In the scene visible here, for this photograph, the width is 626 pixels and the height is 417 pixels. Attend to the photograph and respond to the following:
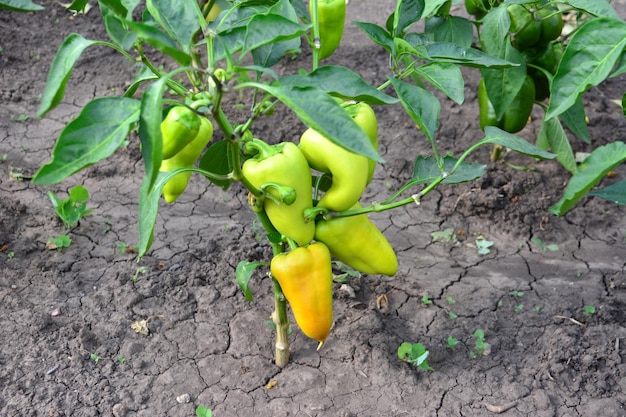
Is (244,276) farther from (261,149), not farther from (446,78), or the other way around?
(446,78)

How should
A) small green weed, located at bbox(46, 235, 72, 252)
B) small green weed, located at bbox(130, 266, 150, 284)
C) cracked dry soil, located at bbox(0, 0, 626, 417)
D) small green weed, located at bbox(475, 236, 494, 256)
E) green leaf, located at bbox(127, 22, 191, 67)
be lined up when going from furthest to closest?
small green weed, located at bbox(475, 236, 494, 256)
small green weed, located at bbox(46, 235, 72, 252)
small green weed, located at bbox(130, 266, 150, 284)
cracked dry soil, located at bbox(0, 0, 626, 417)
green leaf, located at bbox(127, 22, 191, 67)

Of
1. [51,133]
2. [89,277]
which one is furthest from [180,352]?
[51,133]

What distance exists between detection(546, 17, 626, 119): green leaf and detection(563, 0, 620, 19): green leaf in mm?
154

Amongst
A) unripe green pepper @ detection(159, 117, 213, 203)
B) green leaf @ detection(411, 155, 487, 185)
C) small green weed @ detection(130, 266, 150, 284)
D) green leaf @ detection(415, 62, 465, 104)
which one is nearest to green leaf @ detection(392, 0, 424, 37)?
green leaf @ detection(415, 62, 465, 104)

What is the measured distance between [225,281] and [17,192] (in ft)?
3.44

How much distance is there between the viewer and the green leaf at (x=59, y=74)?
1180 mm

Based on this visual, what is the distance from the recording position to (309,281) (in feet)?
5.86

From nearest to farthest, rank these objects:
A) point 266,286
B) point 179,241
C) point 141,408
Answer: point 141,408, point 266,286, point 179,241

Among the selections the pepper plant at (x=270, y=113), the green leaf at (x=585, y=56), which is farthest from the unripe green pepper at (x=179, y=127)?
the green leaf at (x=585, y=56)

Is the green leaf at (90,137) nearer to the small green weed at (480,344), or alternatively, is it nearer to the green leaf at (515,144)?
the green leaf at (515,144)

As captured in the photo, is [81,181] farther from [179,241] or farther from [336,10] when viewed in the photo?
[336,10]

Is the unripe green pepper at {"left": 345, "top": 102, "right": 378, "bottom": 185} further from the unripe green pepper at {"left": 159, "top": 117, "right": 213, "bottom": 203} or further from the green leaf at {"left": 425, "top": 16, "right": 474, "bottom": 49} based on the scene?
the green leaf at {"left": 425, "top": 16, "right": 474, "bottom": 49}

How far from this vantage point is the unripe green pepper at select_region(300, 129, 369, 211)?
1.64 meters

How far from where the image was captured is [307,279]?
1783 mm
